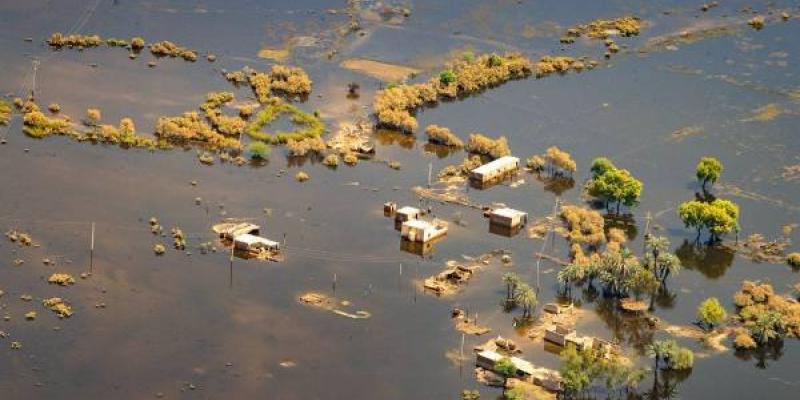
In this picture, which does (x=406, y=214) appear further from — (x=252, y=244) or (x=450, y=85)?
(x=450, y=85)

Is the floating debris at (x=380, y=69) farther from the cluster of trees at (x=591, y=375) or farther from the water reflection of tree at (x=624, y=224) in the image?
the cluster of trees at (x=591, y=375)

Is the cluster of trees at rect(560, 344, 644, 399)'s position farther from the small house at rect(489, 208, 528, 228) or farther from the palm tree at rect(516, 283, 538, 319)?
the small house at rect(489, 208, 528, 228)

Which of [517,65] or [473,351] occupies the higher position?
[517,65]

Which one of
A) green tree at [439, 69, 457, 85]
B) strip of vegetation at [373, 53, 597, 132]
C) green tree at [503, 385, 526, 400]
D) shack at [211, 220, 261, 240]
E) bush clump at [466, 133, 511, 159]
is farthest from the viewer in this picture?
green tree at [439, 69, 457, 85]

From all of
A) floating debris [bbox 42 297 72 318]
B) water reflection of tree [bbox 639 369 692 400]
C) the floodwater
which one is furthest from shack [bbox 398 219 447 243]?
floating debris [bbox 42 297 72 318]

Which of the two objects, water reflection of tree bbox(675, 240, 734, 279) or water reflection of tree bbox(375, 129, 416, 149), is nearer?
water reflection of tree bbox(675, 240, 734, 279)

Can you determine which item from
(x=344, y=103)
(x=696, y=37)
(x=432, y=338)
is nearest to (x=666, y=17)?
(x=696, y=37)

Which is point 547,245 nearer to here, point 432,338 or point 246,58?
point 432,338
